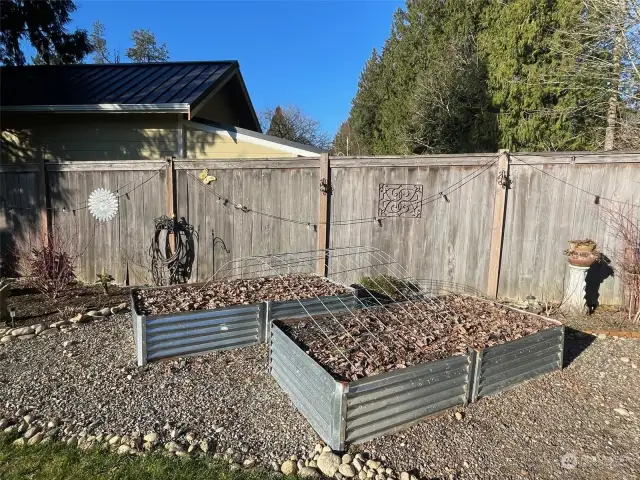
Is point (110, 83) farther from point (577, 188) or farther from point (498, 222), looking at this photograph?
point (577, 188)

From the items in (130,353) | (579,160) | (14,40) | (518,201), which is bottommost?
(130,353)

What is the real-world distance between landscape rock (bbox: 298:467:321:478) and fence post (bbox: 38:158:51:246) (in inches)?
203

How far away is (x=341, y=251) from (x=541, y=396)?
9.47 feet

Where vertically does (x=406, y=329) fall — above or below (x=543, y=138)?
below

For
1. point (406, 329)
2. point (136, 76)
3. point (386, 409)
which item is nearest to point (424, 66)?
point (136, 76)

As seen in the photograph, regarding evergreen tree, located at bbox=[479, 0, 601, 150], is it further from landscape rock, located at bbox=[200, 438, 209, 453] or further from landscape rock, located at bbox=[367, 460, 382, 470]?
landscape rock, located at bbox=[200, 438, 209, 453]

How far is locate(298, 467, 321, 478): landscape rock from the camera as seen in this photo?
2066 mm

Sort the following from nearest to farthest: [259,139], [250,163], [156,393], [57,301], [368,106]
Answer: [156,393] < [57,301] < [250,163] < [259,139] < [368,106]

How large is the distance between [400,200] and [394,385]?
3.02m

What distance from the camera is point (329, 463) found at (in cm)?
213

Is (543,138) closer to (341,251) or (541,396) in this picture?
(341,251)

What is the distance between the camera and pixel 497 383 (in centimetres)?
288

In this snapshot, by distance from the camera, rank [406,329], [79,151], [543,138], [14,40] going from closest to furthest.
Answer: [406,329]
[79,151]
[14,40]
[543,138]

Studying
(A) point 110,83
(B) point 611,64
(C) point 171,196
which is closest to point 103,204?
(C) point 171,196
